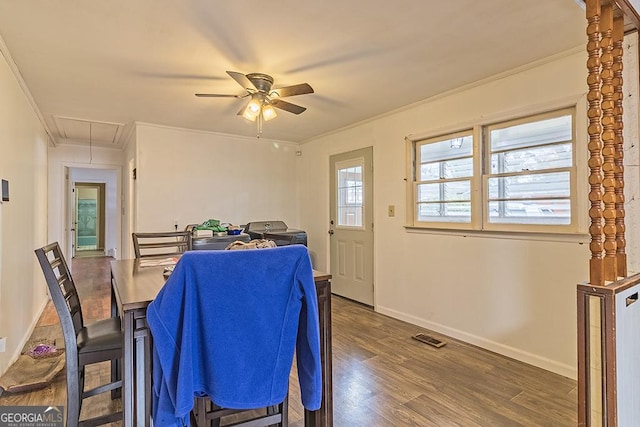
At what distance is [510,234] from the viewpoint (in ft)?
9.09

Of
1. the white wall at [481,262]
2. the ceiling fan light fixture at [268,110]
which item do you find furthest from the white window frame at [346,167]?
the ceiling fan light fixture at [268,110]

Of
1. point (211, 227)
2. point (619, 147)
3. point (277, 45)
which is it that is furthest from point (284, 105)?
point (619, 147)

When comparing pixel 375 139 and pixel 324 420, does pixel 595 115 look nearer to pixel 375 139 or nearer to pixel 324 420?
pixel 324 420

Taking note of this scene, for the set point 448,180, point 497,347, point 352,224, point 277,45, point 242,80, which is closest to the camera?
point 277,45

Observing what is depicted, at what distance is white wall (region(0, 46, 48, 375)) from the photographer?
94.6 inches

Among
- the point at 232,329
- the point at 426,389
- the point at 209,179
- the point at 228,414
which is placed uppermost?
the point at 209,179

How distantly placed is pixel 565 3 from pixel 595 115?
817mm

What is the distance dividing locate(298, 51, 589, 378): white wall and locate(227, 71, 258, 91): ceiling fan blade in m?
1.75

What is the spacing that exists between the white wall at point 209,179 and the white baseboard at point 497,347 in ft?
8.26

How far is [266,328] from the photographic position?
1.29 meters

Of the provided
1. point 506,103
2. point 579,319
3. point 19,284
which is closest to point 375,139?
point 506,103

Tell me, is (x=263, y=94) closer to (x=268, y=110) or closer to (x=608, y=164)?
(x=268, y=110)

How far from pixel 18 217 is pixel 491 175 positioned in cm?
394

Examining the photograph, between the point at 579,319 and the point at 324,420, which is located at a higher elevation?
the point at 579,319
